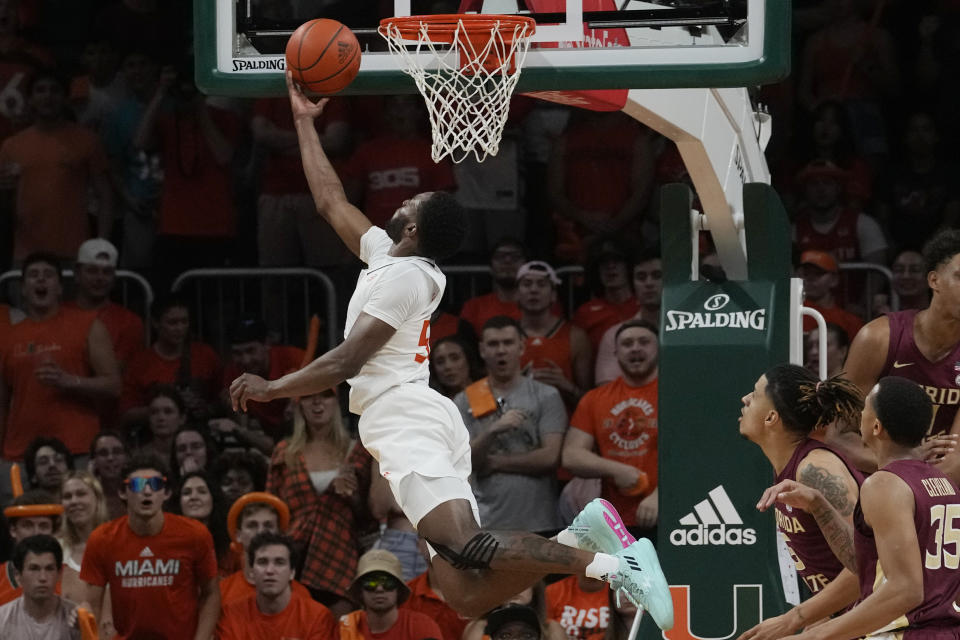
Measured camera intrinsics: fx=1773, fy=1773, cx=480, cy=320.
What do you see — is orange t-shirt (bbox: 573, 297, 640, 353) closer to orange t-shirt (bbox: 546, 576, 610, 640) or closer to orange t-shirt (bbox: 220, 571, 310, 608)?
orange t-shirt (bbox: 546, 576, 610, 640)

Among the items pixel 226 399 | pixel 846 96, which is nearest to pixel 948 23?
pixel 846 96

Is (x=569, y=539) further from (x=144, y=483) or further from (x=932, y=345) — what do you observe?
(x=144, y=483)

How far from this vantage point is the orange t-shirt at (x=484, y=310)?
10.8 m

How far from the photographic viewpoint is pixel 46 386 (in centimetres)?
1073

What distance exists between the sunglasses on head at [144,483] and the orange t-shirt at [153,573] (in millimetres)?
226

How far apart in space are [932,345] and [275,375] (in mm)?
4456

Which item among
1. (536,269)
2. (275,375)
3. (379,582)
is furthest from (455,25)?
(275,375)

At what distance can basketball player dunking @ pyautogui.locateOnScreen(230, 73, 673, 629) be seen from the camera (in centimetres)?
630

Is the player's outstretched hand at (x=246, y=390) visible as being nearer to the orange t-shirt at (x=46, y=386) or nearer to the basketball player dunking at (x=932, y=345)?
the basketball player dunking at (x=932, y=345)

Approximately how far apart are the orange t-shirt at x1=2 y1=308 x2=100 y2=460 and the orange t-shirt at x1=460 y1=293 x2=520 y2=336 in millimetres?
2327

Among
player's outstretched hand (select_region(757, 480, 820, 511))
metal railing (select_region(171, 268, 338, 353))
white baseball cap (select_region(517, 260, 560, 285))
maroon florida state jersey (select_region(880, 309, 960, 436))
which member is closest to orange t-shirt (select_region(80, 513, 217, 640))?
metal railing (select_region(171, 268, 338, 353))

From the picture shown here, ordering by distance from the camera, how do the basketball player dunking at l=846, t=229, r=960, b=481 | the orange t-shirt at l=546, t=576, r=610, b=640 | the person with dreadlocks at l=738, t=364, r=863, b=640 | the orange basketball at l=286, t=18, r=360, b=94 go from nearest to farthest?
the orange basketball at l=286, t=18, r=360, b=94 < the person with dreadlocks at l=738, t=364, r=863, b=640 < the basketball player dunking at l=846, t=229, r=960, b=481 < the orange t-shirt at l=546, t=576, r=610, b=640

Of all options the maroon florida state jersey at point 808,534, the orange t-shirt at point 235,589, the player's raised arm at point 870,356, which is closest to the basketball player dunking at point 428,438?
the maroon florida state jersey at point 808,534

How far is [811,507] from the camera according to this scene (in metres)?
6.27
